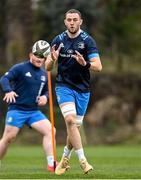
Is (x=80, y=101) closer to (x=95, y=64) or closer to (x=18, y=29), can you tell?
(x=95, y=64)

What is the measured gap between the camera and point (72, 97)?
42.0ft

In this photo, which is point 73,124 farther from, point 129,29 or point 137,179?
point 129,29

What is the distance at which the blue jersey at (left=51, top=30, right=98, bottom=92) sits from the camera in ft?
41.7

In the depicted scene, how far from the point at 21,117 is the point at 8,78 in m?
0.74

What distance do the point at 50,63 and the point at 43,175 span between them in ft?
5.63

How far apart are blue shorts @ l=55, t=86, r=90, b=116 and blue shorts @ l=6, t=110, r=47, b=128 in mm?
1654

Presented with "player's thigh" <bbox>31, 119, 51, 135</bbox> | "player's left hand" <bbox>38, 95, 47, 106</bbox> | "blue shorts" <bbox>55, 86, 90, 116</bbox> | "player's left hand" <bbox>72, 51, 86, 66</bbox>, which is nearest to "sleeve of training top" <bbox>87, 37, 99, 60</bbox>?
"player's left hand" <bbox>72, 51, 86, 66</bbox>

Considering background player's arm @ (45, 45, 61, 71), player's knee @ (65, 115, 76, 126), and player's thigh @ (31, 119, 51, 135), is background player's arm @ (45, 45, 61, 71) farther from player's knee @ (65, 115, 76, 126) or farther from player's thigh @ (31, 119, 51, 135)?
player's thigh @ (31, 119, 51, 135)

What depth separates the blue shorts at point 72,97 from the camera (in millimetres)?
12734

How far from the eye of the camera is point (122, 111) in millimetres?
37000

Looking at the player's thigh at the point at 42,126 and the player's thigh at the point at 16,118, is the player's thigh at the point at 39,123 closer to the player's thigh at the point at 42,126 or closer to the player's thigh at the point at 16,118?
the player's thigh at the point at 42,126

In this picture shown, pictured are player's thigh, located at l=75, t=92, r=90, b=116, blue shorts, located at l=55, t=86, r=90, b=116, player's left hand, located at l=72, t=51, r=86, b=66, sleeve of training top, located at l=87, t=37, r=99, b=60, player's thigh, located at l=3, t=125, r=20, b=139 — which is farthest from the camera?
player's thigh, located at l=3, t=125, r=20, b=139

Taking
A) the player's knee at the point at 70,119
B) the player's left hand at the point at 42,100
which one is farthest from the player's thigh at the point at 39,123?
the player's knee at the point at 70,119

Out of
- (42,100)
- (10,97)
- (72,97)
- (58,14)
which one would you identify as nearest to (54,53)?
(72,97)
